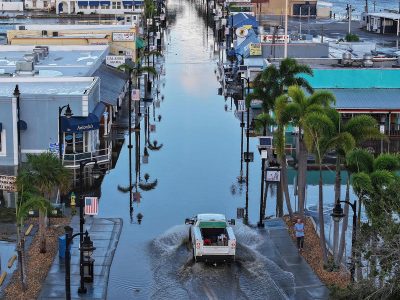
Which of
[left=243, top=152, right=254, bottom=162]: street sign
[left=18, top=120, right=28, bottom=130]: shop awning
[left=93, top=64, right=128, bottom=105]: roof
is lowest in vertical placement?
[left=243, top=152, right=254, bottom=162]: street sign

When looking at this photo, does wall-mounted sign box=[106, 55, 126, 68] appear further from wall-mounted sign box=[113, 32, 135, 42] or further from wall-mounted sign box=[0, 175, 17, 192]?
wall-mounted sign box=[0, 175, 17, 192]

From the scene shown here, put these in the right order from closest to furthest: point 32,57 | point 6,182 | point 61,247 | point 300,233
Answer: point 61,247, point 300,233, point 6,182, point 32,57

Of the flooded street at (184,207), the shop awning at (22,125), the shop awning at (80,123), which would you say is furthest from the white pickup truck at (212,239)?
the shop awning at (22,125)

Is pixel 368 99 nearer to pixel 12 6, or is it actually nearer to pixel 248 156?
pixel 248 156

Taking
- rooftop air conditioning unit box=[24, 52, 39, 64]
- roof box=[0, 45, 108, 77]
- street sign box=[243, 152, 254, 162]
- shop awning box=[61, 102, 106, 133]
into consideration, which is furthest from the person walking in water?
rooftop air conditioning unit box=[24, 52, 39, 64]

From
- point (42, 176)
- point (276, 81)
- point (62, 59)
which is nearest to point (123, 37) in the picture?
point (62, 59)

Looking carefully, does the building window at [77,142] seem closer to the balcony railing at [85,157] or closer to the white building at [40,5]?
the balcony railing at [85,157]

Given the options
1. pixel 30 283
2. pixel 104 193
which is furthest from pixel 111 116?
pixel 30 283
